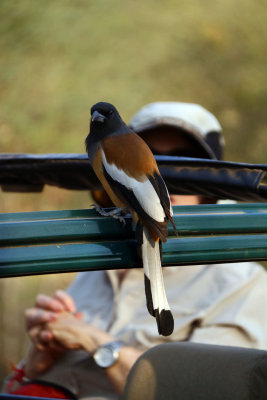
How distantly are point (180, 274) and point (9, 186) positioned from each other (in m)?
0.92

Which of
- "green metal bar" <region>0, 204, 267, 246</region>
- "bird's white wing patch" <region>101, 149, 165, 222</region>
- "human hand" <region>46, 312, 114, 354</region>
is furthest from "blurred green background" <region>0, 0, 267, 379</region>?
"green metal bar" <region>0, 204, 267, 246</region>

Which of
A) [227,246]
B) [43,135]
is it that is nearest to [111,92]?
[43,135]

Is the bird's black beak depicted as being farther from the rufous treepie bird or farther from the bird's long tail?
the bird's long tail

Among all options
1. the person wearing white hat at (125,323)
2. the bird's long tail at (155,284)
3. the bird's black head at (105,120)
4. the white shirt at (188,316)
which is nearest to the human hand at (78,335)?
the person wearing white hat at (125,323)

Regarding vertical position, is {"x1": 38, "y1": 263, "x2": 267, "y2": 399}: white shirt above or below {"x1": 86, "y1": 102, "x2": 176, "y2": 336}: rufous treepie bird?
below

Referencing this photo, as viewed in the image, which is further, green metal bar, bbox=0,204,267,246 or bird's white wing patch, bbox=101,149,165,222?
bird's white wing patch, bbox=101,149,165,222

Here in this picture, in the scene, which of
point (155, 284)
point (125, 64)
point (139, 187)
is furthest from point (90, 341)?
point (125, 64)

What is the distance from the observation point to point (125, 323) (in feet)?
9.72

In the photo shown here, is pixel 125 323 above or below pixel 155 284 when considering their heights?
below

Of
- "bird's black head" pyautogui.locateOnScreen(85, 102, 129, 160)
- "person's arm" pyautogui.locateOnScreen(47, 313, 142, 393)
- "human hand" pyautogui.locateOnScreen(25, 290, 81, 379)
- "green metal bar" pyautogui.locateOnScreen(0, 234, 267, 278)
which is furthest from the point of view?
"human hand" pyautogui.locateOnScreen(25, 290, 81, 379)

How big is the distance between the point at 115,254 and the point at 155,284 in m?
0.13

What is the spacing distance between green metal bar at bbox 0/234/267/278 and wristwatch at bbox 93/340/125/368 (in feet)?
4.71

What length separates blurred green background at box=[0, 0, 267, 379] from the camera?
27.3 feet

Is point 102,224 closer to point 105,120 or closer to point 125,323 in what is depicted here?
point 105,120
